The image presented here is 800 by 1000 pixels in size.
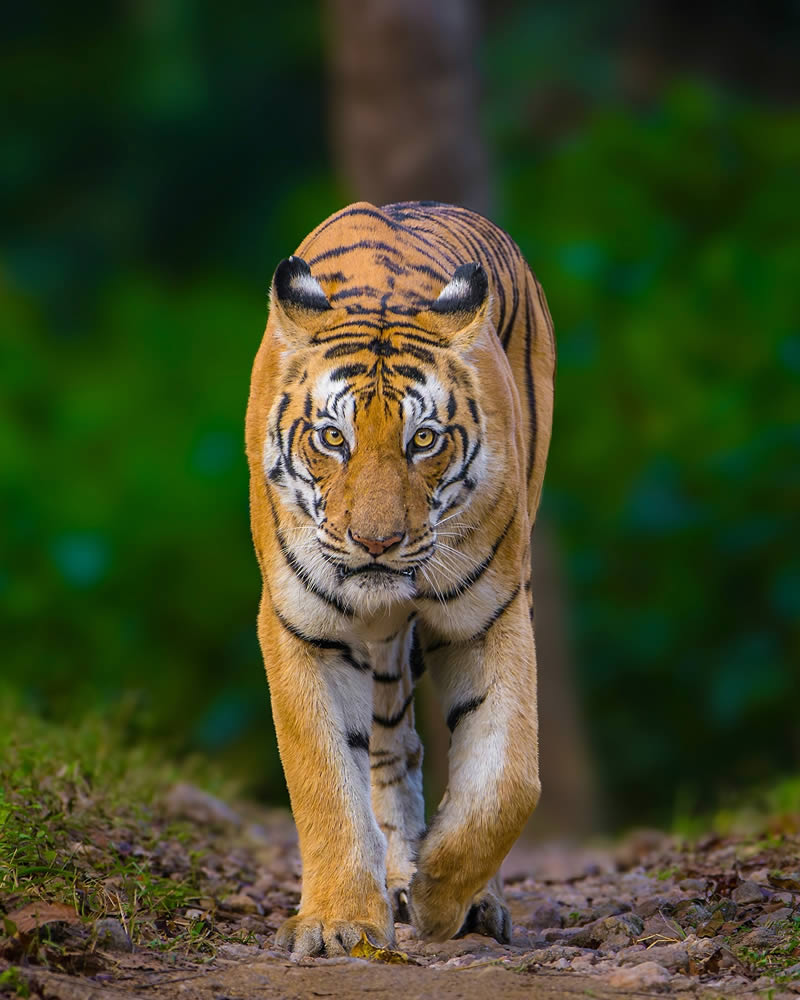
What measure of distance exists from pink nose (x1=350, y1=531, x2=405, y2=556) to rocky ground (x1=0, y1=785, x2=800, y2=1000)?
1.01 meters

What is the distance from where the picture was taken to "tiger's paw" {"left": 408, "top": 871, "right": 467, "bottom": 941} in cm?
423

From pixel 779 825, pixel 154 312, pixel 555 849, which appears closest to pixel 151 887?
pixel 779 825

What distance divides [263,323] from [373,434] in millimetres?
8190

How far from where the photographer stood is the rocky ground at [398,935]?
3.66 metres

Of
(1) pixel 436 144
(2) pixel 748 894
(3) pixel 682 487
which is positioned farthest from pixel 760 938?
(3) pixel 682 487

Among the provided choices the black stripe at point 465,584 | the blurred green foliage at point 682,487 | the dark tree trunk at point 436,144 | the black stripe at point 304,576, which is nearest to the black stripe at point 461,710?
the black stripe at point 465,584

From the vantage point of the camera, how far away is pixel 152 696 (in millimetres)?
10242

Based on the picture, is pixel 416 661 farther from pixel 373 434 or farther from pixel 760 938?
pixel 760 938

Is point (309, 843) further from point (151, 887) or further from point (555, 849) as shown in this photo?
point (555, 849)

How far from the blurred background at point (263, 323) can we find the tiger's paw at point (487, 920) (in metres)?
3.06

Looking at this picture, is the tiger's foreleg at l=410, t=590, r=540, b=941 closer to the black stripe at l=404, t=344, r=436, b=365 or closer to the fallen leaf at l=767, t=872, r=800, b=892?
the black stripe at l=404, t=344, r=436, b=365

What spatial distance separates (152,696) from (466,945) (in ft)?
20.5

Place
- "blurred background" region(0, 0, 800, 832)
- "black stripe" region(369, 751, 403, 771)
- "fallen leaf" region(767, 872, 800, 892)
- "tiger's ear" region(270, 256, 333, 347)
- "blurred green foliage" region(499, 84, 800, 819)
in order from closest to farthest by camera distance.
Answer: "tiger's ear" region(270, 256, 333, 347), "fallen leaf" region(767, 872, 800, 892), "black stripe" region(369, 751, 403, 771), "blurred background" region(0, 0, 800, 832), "blurred green foliage" region(499, 84, 800, 819)

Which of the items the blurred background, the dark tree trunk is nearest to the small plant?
the blurred background
